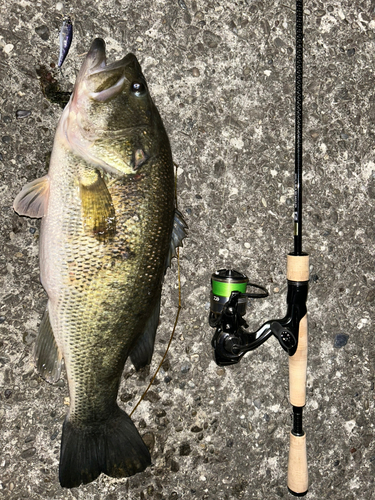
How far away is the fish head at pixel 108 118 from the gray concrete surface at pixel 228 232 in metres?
0.35

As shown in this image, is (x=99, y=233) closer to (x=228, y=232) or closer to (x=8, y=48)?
(x=228, y=232)

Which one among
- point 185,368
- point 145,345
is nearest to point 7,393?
point 145,345

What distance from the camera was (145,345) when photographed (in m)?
2.04

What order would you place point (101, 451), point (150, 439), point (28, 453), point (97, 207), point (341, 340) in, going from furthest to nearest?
point (341, 340) < point (150, 439) < point (28, 453) < point (101, 451) < point (97, 207)

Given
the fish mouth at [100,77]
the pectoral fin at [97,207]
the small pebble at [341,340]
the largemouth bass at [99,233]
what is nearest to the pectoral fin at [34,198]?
the largemouth bass at [99,233]

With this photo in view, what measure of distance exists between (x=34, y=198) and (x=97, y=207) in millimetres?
310

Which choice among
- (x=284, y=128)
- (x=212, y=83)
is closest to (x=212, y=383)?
(x=284, y=128)

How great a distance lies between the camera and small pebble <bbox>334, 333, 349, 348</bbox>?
2.57 metres

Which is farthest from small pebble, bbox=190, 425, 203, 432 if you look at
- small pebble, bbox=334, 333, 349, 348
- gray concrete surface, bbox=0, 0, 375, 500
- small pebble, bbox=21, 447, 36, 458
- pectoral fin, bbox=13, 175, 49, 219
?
pectoral fin, bbox=13, 175, 49, 219

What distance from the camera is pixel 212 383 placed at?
2.41 metres

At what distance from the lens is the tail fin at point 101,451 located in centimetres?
195

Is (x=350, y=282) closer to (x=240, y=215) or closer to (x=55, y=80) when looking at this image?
(x=240, y=215)

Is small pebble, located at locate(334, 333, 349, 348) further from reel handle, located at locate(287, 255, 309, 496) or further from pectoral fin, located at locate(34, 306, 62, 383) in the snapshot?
pectoral fin, located at locate(34, 306, 62, 383)

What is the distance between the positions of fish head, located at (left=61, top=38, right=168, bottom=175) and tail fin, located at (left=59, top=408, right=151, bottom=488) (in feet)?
3.62
